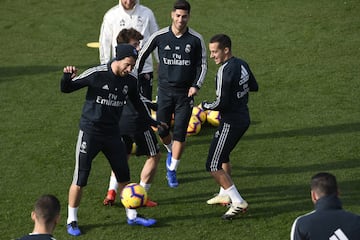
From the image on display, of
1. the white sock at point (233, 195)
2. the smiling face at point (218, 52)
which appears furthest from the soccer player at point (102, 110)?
the white sock at point (233, 195)

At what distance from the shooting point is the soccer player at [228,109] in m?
10.2

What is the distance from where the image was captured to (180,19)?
11.4m

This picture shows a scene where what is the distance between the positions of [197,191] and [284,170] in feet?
5.55

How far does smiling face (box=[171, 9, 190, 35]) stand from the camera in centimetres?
1130

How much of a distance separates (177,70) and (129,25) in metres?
1.47

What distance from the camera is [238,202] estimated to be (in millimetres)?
10461

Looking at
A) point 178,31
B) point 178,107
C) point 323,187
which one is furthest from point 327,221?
point 178,31

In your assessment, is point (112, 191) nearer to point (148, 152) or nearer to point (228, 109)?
point (148, 152)

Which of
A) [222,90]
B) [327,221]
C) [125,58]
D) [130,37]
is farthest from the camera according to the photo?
[222,90]

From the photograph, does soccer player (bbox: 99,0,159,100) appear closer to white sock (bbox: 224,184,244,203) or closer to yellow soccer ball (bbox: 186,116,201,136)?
yellow soccer ball (bbox: 186,116,201,136)

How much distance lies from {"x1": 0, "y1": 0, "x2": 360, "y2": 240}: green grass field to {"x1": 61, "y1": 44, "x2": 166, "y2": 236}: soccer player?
2.58 feet

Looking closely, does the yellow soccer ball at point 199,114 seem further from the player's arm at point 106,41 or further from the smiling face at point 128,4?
the smiling face at point 128,4

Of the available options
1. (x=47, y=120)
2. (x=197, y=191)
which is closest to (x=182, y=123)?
(x=197, y=191)

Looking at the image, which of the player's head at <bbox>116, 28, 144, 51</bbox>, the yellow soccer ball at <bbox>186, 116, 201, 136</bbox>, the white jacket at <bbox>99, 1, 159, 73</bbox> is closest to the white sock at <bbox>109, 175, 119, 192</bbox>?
the player's head at <bbox>116, 28, 144, 51</bbox>
